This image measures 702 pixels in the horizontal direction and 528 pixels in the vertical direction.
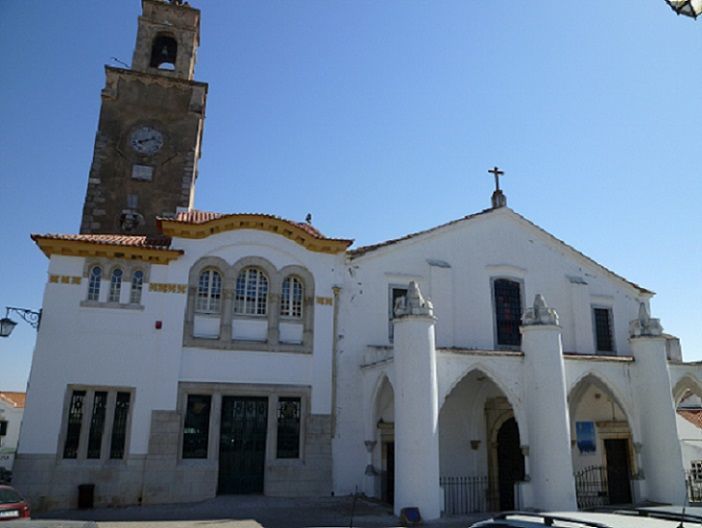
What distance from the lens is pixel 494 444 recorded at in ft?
59.4

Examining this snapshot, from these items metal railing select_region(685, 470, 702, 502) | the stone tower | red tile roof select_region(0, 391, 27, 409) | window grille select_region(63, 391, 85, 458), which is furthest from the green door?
red tile roof select_region(0, 391, 27, 409)

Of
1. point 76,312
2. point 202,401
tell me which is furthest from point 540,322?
point 76,312

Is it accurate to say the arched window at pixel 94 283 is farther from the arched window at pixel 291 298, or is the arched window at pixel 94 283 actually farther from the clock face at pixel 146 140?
the clock face at pixel 146 140

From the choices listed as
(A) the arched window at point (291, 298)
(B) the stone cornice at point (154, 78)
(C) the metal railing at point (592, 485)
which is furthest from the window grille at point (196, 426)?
(B) the stone cornice at point (154, 78)

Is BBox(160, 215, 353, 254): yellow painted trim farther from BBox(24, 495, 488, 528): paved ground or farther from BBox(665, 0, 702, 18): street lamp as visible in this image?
BBox(665, 0, 702, 18): street lamp

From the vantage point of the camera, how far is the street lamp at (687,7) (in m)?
5.98

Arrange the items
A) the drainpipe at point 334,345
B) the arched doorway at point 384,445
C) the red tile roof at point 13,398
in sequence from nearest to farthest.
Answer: the arched doorway at point 384,445 < the drainpipe at point 334,345 < the red tile roof at point 13,398

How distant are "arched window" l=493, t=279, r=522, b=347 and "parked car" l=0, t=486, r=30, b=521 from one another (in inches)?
579

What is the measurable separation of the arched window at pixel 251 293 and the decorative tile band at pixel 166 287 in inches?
67.0

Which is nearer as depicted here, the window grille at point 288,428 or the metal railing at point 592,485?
the window grille at point 288,428

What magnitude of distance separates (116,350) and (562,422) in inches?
500

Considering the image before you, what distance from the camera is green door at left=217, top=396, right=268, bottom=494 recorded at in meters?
16.5

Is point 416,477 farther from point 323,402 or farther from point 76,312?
point 76,312

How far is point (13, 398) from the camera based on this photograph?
160 feet
